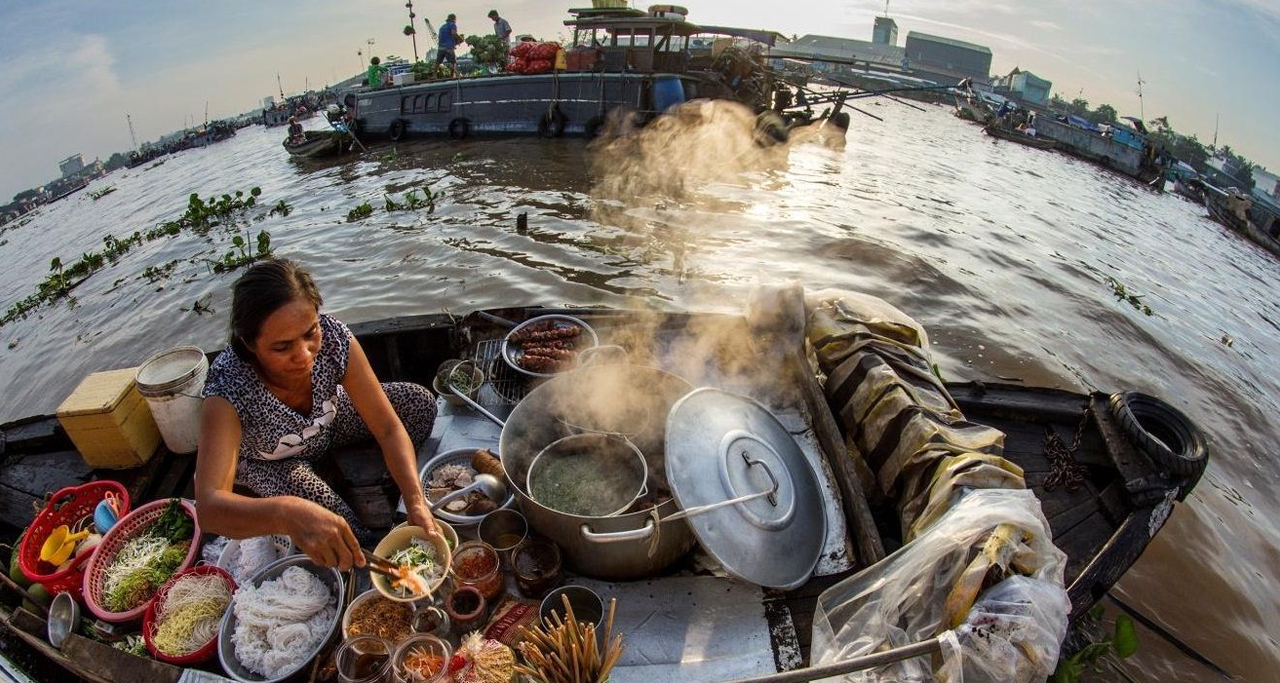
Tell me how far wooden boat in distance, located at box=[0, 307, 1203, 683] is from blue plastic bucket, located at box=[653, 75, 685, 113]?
51.8 feet

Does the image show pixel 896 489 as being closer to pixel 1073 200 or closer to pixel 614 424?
pixel 614 424

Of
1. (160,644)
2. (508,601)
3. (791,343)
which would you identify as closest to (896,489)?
(791,343)

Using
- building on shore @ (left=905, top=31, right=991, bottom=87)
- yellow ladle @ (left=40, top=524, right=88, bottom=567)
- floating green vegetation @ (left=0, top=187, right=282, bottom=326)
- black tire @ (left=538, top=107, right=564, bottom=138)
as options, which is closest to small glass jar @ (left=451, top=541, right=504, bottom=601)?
yellow ladle @ (left=40, top=524, right=88, bottom=567)

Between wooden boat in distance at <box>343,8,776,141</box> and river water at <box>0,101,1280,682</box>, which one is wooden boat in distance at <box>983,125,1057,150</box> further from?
wooden boat in distance at <box>343,8,776,141</box>

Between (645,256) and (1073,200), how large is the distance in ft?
62.2

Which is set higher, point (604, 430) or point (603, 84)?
point (603, 84)

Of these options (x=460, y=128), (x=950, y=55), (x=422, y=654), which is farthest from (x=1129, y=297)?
(x=950, y=55)

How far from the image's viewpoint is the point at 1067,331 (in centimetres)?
911

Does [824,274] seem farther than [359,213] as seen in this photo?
No

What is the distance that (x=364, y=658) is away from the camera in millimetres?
2418

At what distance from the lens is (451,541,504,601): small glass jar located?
2.81 m

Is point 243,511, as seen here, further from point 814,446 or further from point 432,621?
point 814,446

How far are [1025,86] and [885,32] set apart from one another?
5718 centimetres

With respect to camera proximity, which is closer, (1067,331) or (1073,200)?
(1067,331)
